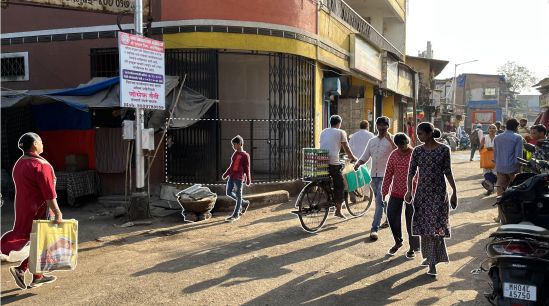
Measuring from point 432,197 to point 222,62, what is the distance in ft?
30.1

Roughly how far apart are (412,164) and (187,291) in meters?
2.94

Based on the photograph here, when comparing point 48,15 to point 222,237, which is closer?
point 222,237

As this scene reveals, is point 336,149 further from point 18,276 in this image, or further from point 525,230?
point 18,276

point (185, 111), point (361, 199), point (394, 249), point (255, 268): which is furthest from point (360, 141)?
point (255, 268)

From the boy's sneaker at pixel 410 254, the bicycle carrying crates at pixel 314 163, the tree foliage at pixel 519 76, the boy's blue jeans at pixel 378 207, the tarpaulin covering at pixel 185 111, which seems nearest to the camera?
the boy's sneaker at pixel 410 254

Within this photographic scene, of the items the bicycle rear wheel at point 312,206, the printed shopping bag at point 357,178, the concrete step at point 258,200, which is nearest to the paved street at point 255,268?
the bicycle rear wheel at point 312,206

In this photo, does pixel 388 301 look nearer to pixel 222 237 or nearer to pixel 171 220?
pixel 222 237

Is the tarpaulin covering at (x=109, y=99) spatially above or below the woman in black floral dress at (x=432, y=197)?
above

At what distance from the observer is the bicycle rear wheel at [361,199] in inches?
385

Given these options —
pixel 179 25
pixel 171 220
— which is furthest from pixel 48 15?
pixel 171 220

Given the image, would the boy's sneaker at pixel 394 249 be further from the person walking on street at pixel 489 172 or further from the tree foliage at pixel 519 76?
the tree foliage at pixel 519 76

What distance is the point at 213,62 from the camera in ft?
34.3

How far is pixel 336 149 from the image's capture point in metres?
8.31

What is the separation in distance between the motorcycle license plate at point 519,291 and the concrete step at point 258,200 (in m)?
6.33
